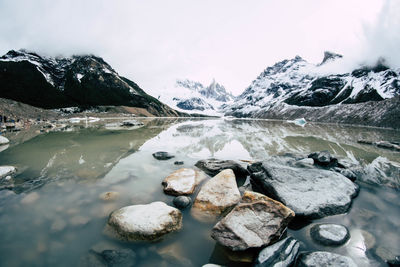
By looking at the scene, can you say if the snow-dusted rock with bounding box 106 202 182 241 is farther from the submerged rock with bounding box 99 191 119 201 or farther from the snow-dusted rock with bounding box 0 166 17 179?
the snow-dusted rock with bounding box 0 166 17 179

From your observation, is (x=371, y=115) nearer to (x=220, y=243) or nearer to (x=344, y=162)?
(x=344, y=162)

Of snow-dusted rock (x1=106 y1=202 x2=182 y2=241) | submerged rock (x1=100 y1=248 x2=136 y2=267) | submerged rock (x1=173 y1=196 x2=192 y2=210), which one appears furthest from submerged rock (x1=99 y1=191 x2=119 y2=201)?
submerged rock (x1=100 y1=248 x2=136 y2=267)

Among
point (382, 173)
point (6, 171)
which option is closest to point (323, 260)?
point (382, 173)

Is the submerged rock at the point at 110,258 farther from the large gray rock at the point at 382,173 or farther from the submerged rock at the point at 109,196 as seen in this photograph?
the large gray rock at the point at 382,173

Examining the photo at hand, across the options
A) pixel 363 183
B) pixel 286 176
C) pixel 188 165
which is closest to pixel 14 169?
pixel 188 165

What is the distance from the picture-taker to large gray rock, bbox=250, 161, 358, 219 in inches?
283

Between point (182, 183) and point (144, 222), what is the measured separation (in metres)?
3.51

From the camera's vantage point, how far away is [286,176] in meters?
9.02

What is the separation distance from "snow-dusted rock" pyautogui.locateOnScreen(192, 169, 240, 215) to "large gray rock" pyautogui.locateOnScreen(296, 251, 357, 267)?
308 centimetres

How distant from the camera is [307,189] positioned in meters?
8.23

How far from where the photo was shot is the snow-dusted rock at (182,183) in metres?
8.58

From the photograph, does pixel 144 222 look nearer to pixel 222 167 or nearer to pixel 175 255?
pixel 175 255

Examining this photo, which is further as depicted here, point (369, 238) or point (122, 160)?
point (122, 160)

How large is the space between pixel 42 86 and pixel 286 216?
223 meters
